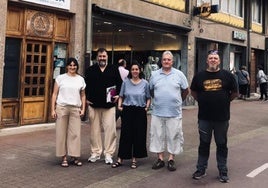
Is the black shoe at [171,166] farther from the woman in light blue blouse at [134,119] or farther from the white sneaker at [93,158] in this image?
the white sneaker at [93,158]

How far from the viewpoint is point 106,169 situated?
6828mm

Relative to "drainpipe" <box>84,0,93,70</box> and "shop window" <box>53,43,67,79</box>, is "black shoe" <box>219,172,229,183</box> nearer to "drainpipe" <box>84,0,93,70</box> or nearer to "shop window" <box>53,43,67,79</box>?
"shop window" <box>53,43,67,79</box>

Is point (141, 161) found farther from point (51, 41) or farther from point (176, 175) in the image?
point (51, 41)

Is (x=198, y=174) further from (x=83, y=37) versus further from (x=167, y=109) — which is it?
(x=83, y=37)

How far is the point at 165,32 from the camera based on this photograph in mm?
16453

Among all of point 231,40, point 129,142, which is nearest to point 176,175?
point 129,142

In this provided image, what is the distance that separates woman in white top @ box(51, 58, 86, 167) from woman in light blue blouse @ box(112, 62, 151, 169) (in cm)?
76

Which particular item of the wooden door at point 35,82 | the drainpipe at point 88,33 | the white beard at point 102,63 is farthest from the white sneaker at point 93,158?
the drainpipe at point 88,33

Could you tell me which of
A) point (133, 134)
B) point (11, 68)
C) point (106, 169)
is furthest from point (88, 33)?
point (106, 169)

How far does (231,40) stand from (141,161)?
53.3 ft

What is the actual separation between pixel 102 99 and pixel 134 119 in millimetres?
669

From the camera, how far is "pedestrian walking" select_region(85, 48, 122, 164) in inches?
283

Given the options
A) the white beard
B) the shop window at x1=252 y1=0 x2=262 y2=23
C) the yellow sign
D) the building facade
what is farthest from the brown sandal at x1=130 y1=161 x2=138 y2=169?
the shop window at x1=252 y1=0 x2=262 y2=23

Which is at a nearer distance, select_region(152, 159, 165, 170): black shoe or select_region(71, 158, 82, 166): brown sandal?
select_region(152, 159, 165, 170): black shoe
